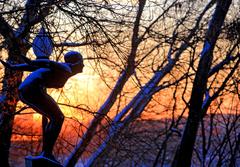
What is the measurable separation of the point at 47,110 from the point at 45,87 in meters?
0.21

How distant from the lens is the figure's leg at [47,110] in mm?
4371

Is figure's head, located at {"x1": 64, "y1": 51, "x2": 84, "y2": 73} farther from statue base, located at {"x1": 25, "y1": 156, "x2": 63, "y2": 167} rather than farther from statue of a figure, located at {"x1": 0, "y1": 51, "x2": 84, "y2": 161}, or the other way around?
statue base, located at {"x1": 25, "y1": 156, "x2": 63, "y2": 167}

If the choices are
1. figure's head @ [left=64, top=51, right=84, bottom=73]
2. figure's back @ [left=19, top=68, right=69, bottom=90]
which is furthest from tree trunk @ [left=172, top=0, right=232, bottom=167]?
figure's back @ [left=19, top=68, right=69, bottom=90]

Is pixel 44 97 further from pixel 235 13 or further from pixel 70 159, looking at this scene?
pixel 235 13

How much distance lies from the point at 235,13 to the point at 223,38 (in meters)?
1.03

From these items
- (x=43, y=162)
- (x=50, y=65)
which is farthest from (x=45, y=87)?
(x=43, y=162)

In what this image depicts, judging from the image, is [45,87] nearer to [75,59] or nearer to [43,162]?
[75,59]

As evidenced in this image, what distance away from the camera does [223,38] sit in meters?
14.7

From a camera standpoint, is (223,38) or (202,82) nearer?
(202,82)

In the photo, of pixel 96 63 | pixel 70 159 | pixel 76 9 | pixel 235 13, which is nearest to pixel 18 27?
pixel 76 9

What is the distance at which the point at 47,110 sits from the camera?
442 centimetres

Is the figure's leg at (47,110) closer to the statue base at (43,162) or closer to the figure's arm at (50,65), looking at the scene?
the statue base at (43,162)

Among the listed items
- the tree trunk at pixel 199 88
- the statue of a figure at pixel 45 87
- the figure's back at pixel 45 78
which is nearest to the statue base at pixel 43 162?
the statue of a figure at pixel 45 87

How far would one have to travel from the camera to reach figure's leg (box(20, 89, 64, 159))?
172 inches
